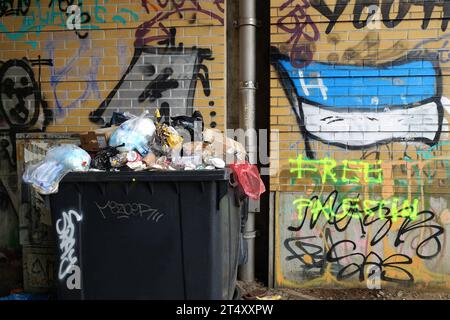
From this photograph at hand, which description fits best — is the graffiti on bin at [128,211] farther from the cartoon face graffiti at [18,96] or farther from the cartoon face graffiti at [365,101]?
the cartoon face graffiti at [18,96]

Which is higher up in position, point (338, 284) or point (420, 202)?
point (420, 202)

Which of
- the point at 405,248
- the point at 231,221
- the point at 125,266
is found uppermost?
the point at 231,221

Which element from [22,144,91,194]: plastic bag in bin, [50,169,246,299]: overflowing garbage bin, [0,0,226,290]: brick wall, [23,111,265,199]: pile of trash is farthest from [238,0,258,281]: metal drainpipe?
[22,144,91,194]: plastic bag in bin

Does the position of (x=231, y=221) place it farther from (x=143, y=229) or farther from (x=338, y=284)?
(x=338, y=284)

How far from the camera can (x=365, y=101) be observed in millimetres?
4082

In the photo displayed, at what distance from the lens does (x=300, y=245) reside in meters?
4.12

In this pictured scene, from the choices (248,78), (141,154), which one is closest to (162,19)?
(248,78)

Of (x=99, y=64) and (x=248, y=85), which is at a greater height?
(x=99, y=64)

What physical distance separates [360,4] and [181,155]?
7.83 ft

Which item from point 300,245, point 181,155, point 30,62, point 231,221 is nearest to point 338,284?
point 300,245

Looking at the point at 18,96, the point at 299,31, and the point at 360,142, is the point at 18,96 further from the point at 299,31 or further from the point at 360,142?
the point at 360,142

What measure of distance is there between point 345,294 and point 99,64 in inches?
131

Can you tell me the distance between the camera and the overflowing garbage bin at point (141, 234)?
2.68 metres

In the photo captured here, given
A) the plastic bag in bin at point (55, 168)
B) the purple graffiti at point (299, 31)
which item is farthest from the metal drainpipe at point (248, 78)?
the plastic bag in bin at point (55, 168)
